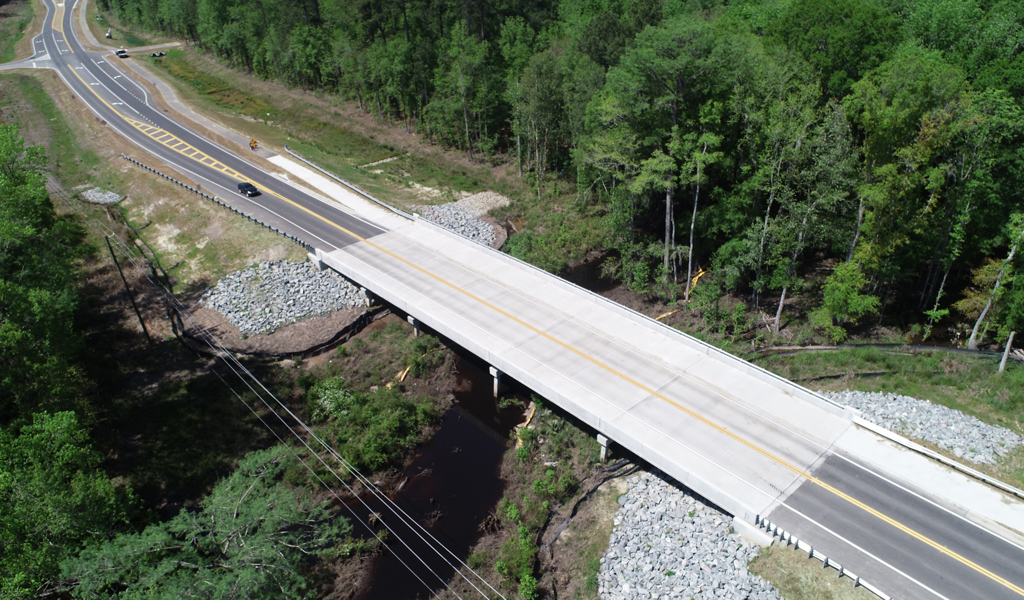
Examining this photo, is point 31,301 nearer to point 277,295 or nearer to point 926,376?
point 277,295

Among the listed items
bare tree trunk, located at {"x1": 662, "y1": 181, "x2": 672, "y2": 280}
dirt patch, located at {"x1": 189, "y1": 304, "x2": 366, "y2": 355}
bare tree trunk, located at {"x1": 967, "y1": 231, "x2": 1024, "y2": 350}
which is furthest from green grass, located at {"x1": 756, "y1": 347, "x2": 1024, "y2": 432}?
dirt patch, located at {"x1": 189, "y1": 304, "x2": 366, "y2": 355}

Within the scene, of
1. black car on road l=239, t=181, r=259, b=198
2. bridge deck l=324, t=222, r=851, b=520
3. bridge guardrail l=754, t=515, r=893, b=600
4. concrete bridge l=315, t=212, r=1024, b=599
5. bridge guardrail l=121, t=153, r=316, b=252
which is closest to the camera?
bridge guardrail l=754, t=515, r=893, b=600

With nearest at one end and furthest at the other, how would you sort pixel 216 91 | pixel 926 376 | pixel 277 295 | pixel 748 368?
pixel 748 368
pixel 926 376
pixel 277 295
pixel 216 91

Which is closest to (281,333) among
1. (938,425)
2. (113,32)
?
(938,425)

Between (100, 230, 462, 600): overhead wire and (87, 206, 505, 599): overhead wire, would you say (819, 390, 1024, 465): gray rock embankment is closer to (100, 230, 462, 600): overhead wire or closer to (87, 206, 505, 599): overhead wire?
(87, 206, 505, 599): overhead wire

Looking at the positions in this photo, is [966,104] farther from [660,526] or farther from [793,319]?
[660,526]
